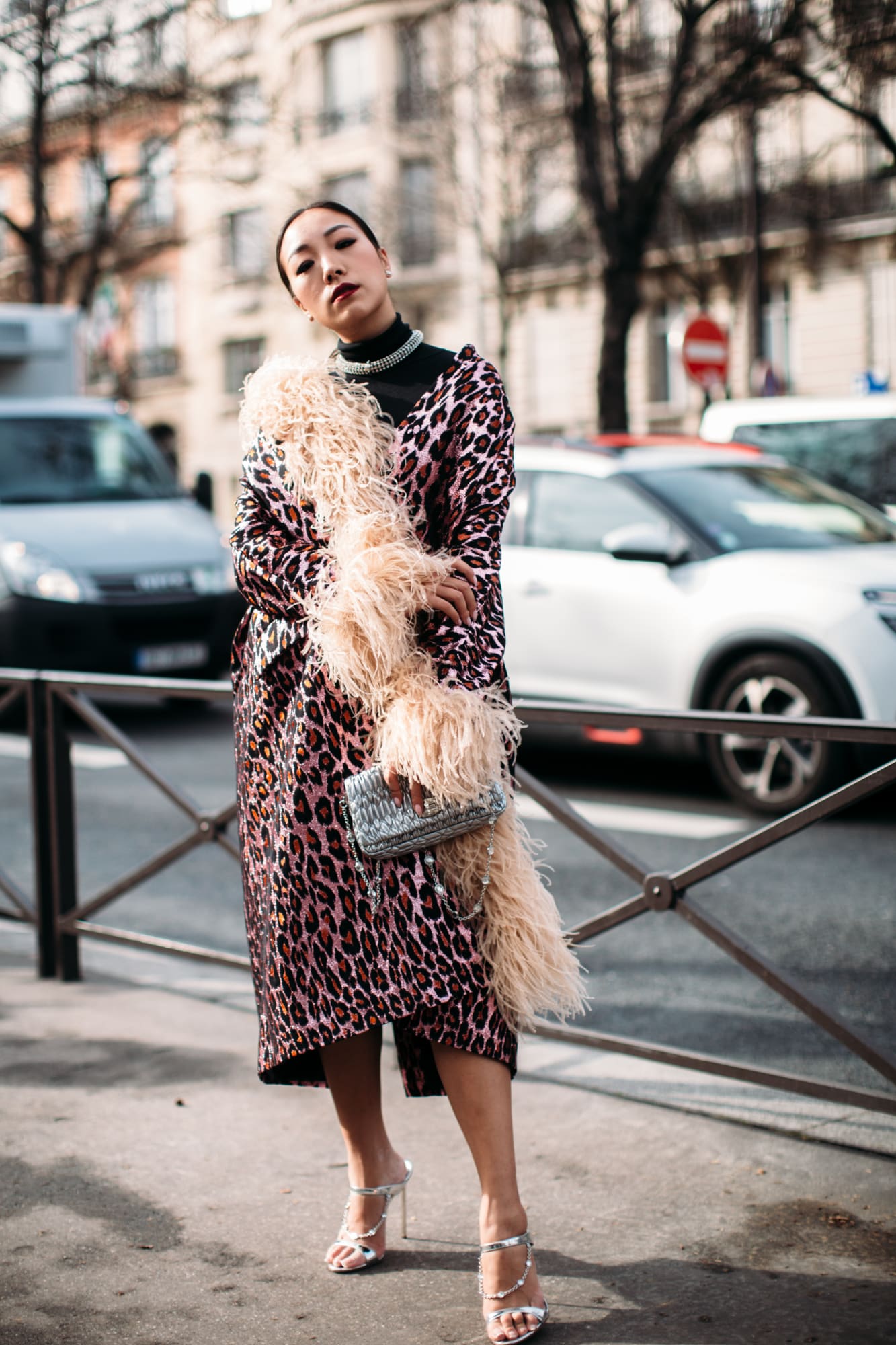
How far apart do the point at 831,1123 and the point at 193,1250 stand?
4.70 feet

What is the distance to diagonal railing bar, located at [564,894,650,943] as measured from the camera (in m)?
3.64

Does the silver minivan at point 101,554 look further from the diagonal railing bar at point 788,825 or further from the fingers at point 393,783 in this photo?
the fingers at point 393,783

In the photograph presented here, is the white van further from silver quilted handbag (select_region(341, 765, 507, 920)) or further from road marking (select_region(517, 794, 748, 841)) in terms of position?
silver quilted handbag (select_region(341, 765, 507, 920))

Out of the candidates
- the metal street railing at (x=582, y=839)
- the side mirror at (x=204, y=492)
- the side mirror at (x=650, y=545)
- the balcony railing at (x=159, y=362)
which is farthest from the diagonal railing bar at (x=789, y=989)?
the balcony railing at (x=159, y=362)

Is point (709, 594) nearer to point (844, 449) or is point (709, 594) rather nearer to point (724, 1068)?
point (844, 449)

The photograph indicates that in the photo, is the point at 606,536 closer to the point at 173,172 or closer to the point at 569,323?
the point at 173,172

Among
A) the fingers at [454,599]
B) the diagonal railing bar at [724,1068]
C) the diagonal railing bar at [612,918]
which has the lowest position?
the diagonal railing bar at [724,1068]

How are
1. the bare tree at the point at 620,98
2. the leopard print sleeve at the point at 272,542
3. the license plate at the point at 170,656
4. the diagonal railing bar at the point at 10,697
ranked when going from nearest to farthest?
the leopard print sleeve at the point at 272,542 → the diagonal railing bar at the point at 10,697 → the license plate at the point at 170,656 → the bare tree at the point at 620,98

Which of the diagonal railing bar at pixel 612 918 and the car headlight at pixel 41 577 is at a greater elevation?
the car headlight at pixel 41 577

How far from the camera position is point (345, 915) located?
2.62 m

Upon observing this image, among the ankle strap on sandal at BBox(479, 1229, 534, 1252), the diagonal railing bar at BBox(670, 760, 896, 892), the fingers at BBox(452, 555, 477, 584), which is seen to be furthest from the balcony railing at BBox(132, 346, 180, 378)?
the ankle strap on sandal at BBox(479, 1229, 534, 1252)

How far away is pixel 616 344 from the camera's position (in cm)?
1438

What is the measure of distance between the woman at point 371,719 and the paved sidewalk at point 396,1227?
0.87ft

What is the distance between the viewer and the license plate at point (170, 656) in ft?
33.6
